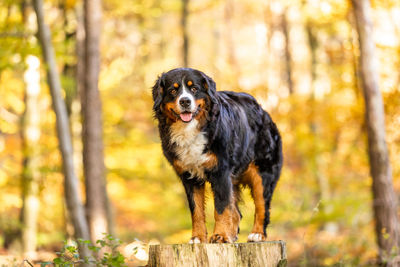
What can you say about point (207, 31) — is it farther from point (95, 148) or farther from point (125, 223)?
point (95, 148)

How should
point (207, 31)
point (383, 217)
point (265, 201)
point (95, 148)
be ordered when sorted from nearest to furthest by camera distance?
point (265, 201)
point (383, 217)
point (95, 148)
point (207, 31)

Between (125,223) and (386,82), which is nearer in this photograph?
(386,82)

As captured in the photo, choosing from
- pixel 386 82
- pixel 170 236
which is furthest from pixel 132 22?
pixel 386 82

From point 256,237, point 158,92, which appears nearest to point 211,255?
point 256,237

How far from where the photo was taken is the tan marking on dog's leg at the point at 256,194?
572cm

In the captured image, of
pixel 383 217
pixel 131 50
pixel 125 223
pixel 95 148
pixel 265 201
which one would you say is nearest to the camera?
pixel 265 201

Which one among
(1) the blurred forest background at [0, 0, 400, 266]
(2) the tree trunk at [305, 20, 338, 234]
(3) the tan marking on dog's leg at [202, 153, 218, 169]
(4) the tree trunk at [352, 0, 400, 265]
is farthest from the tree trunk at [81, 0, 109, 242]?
(3) the tan marking on dog's leg at [202, 153, 218, 169]

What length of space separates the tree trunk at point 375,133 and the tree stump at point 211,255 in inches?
214

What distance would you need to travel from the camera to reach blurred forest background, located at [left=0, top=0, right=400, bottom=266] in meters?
12.9

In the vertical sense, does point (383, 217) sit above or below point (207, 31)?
below

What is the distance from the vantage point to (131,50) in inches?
762

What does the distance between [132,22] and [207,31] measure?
1461 centimetres

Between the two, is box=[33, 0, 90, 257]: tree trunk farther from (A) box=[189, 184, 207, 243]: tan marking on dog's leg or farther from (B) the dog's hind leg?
(A) box=[189, 184, 207, 243]: tan marking on dog's leg

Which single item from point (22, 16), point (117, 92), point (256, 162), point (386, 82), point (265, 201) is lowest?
point (265, 201)
